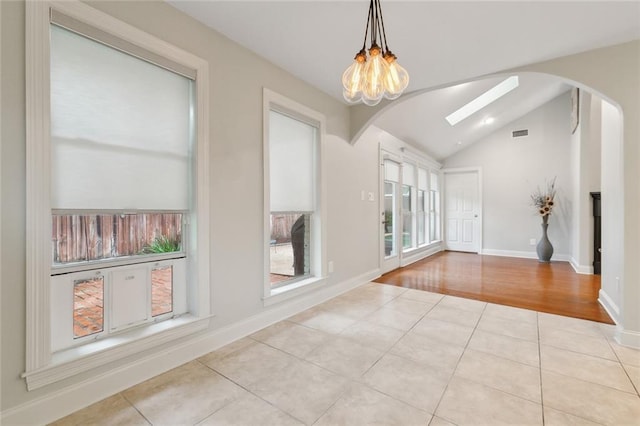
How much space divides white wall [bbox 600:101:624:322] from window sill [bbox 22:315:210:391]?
3.48m

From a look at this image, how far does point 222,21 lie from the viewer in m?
2.01

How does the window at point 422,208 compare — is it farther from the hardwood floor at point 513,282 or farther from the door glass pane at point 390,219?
the door glass pane at point 390,219

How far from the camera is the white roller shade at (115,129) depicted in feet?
4.77

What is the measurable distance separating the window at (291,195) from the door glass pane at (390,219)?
6.88 feet

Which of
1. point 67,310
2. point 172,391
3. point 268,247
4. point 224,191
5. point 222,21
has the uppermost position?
→ point 222,21

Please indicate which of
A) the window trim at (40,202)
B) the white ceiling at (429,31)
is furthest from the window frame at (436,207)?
the window trim at (40,202)

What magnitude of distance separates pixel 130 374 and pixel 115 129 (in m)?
1.49

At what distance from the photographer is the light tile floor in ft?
4.62

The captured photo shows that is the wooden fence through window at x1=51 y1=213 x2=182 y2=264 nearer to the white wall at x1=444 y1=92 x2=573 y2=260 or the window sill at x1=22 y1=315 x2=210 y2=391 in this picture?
the window sill at x1=22 y1=315 x2=210 y2=391

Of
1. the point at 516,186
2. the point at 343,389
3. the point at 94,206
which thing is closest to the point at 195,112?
the point at 94,206

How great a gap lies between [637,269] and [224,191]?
3345 millimetres

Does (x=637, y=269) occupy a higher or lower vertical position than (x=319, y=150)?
lower

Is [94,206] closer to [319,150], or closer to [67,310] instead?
[67,310]

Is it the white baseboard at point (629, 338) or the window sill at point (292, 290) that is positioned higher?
the window sill at point (292, 290)
